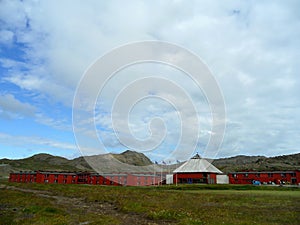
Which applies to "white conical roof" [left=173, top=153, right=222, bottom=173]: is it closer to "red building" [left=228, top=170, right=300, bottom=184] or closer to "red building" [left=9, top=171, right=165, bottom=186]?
"red building" [left=228, top=170, right=300, bottom=184]

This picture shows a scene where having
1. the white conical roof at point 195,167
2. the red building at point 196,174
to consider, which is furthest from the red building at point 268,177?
the white conical roof at point 195,167

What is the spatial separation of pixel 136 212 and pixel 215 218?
309 inches

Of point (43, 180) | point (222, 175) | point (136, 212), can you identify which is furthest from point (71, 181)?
point (136, 212)

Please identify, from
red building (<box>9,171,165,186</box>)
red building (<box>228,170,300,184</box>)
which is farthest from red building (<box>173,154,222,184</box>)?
red building (<box>228,170,300,184</box>)

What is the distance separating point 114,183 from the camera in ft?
343

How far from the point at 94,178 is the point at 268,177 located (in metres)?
64.9

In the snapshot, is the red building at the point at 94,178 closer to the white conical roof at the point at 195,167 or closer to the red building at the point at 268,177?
the white conical roof at the point at 195,167

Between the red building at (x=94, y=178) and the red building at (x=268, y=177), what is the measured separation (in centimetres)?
2907

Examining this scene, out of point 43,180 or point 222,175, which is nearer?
point 222,175

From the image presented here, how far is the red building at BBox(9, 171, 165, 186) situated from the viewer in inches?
4102

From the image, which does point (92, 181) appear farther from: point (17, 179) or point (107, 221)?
point (107, 221)

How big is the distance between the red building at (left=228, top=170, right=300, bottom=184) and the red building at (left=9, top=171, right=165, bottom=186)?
29073 millimetres

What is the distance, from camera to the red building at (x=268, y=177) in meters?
94.9

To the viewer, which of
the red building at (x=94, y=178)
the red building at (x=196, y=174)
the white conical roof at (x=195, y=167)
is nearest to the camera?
the red building at (x=94, y=178)
